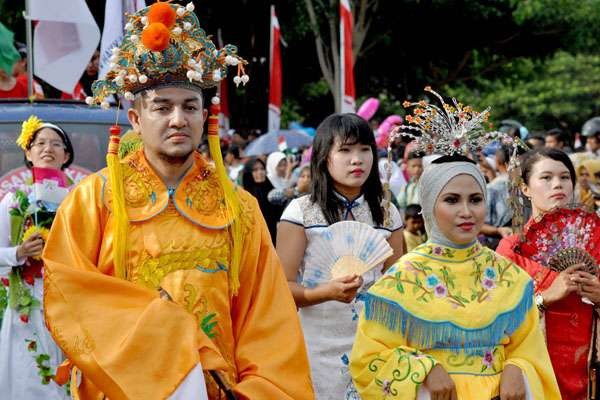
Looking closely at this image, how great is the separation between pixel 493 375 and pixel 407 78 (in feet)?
79.4

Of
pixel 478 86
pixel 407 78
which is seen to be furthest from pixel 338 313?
pixel 478 86

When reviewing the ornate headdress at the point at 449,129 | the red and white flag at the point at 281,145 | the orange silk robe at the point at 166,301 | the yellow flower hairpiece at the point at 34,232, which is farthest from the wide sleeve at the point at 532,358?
the red and white flag at the point at 281,145

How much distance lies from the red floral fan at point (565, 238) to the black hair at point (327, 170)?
80 cm

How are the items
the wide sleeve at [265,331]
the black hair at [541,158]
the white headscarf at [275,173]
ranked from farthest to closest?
the white headscarf at [275,173] < the black hair at [541,158] < the wide sleeve at [265,331]

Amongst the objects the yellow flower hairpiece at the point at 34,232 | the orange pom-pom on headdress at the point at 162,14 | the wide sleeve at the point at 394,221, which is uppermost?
the orange pom-pom on headdress at the point at 162,14

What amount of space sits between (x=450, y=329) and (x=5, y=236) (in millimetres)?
3216

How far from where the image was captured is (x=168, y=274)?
170 inches

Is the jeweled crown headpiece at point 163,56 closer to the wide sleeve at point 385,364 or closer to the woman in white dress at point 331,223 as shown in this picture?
the wide sleeve at point 385,364

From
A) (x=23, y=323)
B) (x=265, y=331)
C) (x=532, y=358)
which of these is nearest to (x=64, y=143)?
(x=23, y=323)

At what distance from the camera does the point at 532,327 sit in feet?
15.5

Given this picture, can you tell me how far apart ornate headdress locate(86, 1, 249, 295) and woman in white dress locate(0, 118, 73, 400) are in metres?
2.34

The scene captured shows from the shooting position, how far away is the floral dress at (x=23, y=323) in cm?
680

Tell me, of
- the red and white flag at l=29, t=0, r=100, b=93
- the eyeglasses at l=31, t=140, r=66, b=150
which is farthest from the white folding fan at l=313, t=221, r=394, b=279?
the red and white flag at l=29, t=0, r=100, b=93

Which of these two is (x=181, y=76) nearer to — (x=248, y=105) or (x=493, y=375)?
(x=493, y=375)
